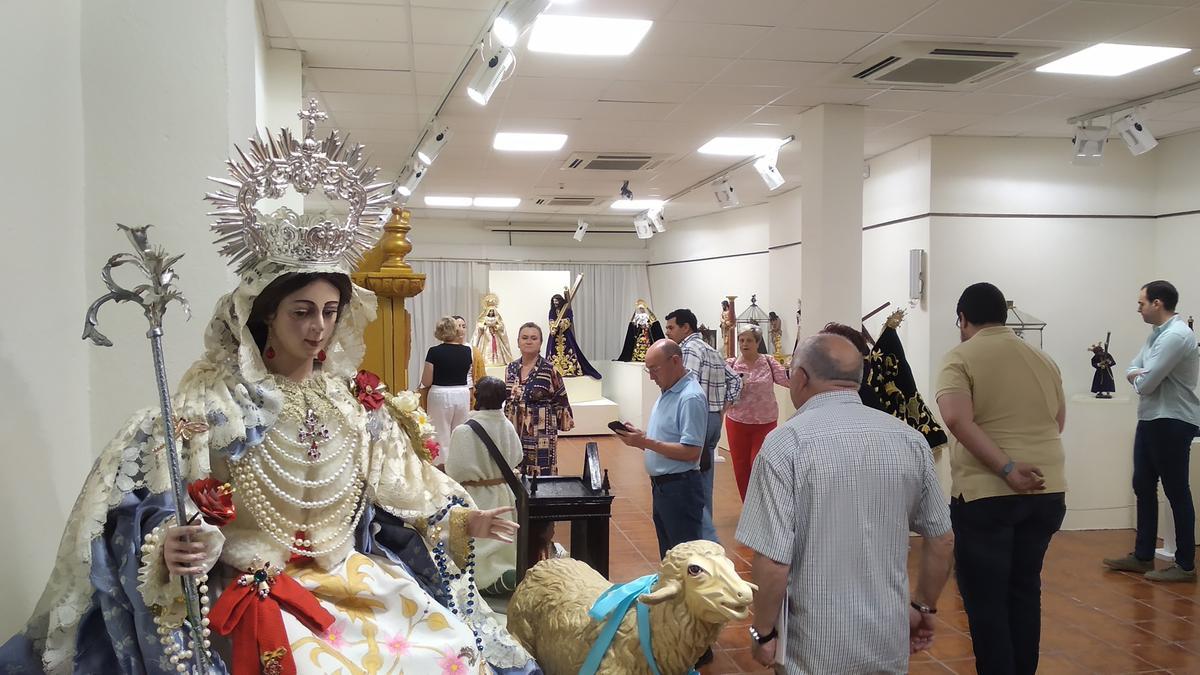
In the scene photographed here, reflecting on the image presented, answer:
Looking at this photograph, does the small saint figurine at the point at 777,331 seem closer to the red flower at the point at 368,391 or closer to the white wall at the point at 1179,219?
the white wall at the point at 1179,219

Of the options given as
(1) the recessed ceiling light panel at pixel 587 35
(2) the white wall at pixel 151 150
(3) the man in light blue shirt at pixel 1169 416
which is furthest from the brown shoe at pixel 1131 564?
(2) the white wall at pixel 151 150

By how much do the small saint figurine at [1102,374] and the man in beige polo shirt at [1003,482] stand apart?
3.66 metres

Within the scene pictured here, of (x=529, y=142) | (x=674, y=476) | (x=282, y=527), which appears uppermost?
(x=529, y=142)

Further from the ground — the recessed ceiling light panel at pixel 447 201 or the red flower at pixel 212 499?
the recessed ceiling light panel at pixel 447 201

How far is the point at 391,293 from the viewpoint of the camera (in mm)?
3223

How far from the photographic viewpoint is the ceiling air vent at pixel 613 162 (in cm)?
758

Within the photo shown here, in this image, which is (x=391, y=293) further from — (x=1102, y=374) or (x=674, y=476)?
(x=1102, y=374)

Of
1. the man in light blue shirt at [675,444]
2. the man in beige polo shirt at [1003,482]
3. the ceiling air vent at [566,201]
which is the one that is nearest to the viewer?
the man in beige polo shirt at [1003,482]

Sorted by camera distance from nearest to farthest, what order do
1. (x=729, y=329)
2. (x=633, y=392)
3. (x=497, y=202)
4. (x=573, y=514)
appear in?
(x=573, y=514) < (x=729, y=329) < (x=497, y=202) < (x=633, y=392)

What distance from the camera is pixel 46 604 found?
171cm

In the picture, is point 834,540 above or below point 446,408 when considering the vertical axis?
above

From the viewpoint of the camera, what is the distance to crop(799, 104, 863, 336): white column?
5.73 metres

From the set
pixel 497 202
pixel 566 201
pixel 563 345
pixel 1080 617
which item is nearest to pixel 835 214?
pixel 1080 617

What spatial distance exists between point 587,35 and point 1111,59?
3.04 metres
